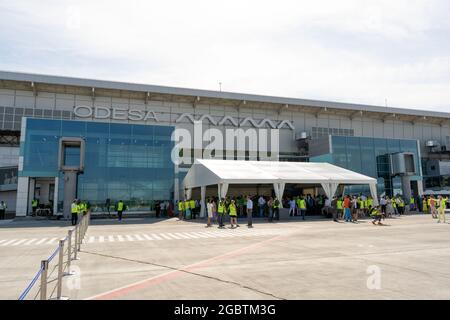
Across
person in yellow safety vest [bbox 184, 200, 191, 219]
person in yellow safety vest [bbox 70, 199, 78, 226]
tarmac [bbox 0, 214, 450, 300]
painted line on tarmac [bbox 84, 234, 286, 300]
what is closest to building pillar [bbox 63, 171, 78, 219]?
person in yellow safety vest [bbox 70, 199, 78, 226]

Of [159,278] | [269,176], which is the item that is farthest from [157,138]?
[159,278]

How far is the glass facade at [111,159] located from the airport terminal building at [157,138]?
99 mm

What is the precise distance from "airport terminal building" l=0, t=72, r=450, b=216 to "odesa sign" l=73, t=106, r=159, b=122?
12 cm

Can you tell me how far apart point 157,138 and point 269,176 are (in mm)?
15153

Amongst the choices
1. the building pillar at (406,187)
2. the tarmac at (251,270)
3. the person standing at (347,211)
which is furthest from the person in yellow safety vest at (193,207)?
the building pillar at (406,187)

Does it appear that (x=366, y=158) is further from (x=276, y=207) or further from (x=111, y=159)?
(x=111, y=159)

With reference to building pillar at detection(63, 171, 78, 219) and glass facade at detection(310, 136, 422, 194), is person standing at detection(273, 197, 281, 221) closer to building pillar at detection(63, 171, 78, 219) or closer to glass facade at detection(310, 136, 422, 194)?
glass facade at detection(310, 136, 422, 194)

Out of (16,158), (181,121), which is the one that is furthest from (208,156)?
(16,158)

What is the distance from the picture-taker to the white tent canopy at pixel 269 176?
27.0 metres

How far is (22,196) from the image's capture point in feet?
108

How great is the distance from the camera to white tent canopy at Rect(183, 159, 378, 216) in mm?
26969

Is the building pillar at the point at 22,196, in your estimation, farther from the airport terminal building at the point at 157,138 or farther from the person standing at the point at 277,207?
the person standing at the point at 277,207

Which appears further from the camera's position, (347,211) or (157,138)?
(157,138)
